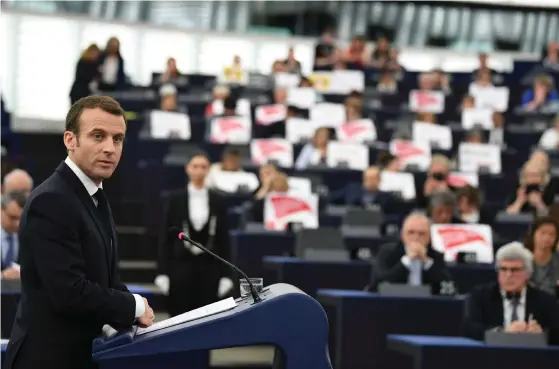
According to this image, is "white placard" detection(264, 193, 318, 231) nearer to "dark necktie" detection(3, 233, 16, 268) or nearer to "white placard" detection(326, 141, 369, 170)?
"white placard" detection(326, 141, 369, 170)

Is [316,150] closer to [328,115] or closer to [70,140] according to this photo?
[328,115]

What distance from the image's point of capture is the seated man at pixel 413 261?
26.4 feet

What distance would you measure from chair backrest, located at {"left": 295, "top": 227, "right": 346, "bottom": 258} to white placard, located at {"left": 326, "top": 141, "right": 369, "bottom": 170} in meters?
3.69

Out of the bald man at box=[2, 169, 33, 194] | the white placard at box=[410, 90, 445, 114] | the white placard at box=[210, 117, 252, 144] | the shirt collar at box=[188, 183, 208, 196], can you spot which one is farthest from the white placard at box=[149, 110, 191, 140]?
the bald man at box=[2, 169, 33, 194]

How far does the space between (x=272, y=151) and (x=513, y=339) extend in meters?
6.84

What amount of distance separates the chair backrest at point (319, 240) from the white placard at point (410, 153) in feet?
13.3

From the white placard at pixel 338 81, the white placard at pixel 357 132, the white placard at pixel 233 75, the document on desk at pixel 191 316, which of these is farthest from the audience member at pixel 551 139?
the document on desk at pixel 191 316

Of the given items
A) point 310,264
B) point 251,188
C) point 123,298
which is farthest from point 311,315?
point 251,188

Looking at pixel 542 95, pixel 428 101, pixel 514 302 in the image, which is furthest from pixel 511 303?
pixel 428 101

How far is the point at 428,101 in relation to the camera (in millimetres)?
16484

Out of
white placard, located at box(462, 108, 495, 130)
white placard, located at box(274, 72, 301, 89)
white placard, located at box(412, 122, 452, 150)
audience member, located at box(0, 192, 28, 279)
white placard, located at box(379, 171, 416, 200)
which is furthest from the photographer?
white placard, located at box(274, 72, 301, 89)

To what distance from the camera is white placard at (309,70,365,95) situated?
56.8 feet

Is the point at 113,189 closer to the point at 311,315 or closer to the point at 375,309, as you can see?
the point at 375,309

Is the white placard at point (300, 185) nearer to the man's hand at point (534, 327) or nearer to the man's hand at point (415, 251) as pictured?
the man's hand at point (415, 251)
